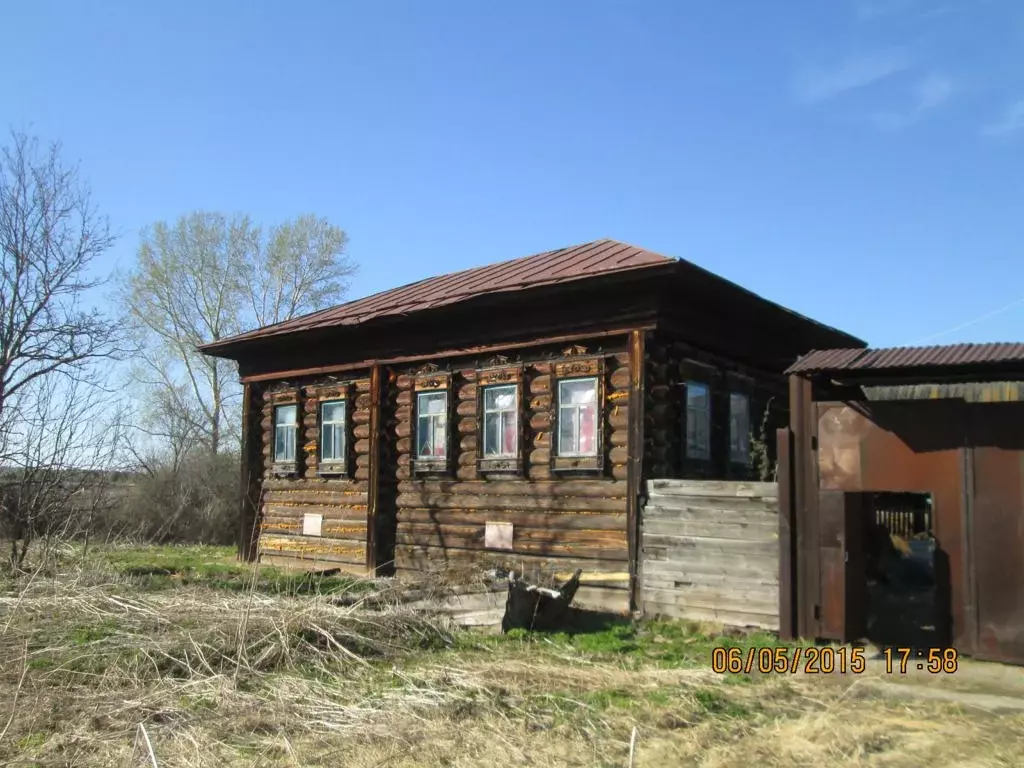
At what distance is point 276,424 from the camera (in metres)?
18.6

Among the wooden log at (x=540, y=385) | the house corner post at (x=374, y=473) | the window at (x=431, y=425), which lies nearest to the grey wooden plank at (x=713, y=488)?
the wooden log at (x=540, y=385)

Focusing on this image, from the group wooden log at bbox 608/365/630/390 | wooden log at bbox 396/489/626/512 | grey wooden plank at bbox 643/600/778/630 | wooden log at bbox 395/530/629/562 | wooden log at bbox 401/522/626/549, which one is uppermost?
wooden log at bbox 608/365/630/390

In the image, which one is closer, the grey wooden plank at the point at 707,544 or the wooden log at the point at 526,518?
the grey wooden plank at the point at 707,544

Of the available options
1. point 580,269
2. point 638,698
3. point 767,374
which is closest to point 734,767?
point 638,698

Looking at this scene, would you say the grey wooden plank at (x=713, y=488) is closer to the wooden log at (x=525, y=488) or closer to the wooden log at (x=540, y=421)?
the wooden log at (x=525, y=488)

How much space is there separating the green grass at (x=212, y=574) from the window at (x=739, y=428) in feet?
20.9

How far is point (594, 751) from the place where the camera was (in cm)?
579

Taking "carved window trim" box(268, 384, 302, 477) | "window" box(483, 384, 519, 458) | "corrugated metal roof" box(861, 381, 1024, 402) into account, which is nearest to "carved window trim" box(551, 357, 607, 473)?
"window" box(483, 384, 519, 458)

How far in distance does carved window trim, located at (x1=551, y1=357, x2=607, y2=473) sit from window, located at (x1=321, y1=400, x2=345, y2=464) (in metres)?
5.27

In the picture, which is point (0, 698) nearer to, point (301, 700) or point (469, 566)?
point (301, 700)

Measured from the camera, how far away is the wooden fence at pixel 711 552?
10359 mm

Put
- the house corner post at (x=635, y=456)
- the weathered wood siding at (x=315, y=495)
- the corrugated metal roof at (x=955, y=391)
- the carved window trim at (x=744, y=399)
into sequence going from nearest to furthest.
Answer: the corrugated metal roof at (x=955, y=391)
the house corner post at (x=635, y=456)
the carved window trim at (x=744, y=399)
the weathered wood siding at (x=315, y=495)

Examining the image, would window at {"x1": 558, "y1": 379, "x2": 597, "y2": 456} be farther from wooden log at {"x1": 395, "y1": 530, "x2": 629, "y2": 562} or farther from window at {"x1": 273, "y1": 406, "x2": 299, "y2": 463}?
window at {"x1": 273, "y1": 406, "x2": 299, "y2": 463}

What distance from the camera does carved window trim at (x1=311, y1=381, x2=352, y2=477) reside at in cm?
1669
